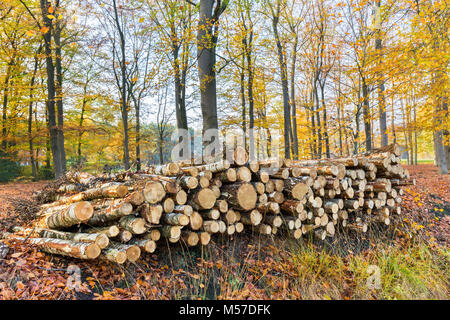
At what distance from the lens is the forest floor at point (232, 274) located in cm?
292

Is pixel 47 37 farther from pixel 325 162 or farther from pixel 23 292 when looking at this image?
pixel 325 162

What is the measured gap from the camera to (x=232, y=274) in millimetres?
3562

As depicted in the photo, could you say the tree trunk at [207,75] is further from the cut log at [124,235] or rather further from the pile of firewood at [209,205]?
the cut log at [124,235]

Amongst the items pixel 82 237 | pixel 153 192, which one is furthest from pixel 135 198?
pixel 82 237

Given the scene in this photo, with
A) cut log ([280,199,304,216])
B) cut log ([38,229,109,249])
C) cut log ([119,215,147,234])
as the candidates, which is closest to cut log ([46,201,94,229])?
cut log ([38,229,109,249])

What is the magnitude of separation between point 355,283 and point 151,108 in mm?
18754

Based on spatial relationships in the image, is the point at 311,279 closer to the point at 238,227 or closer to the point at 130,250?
the point at 238,227

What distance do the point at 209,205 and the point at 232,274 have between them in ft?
3.43

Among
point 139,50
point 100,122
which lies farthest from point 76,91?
point 139,50

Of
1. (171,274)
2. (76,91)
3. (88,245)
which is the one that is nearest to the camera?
(88,245)

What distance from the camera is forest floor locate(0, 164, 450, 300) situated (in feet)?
9.58

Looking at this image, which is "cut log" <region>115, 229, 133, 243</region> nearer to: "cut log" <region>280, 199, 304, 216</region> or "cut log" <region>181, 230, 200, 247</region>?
"cut log" <region>181, 230, 200, 247</region>
